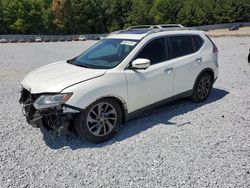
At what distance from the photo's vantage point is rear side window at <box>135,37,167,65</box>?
4.65 metres

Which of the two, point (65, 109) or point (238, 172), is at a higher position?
point (65, 109)

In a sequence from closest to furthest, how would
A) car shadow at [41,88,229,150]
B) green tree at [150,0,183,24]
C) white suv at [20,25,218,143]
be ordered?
white suv at [20,25,218,143] → car shadow at [41,88,229,150] → green tree at [150,0,183,24]

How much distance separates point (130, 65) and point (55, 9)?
210 ft

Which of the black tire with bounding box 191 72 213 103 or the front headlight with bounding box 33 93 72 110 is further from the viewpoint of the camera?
the black tire with bounding box 191 72 213 103

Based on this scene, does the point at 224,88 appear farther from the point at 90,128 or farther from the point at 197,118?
the point at 90,128

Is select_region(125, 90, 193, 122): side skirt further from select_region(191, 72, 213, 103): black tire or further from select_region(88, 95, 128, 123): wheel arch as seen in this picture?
select_region(191, 72, 213, 103): black tire

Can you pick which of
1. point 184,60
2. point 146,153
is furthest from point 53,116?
point 184,60

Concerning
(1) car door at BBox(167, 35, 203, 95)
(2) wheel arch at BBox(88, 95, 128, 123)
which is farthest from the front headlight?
(1) car door at BBox(167, 35, 203, 95)

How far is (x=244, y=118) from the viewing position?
194 inches

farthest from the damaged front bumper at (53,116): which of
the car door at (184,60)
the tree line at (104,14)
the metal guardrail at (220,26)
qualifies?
A: the metal guardrail at (220,26)

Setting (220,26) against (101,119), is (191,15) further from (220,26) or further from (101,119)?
(101,119)

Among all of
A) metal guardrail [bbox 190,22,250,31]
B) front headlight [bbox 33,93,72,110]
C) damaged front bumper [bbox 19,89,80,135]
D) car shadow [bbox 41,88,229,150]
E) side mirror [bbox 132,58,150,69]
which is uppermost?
side mirror [bbox 132,58,150,69]

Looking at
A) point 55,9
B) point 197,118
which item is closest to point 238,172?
point 197,118

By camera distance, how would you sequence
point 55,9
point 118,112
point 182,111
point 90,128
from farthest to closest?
point 55,9
point 182,111
point 118,112
point 90,128
